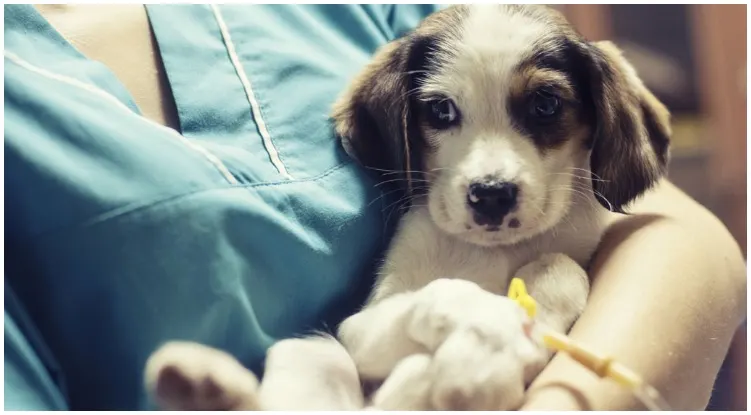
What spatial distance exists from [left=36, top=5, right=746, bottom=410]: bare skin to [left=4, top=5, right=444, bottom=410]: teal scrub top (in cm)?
4

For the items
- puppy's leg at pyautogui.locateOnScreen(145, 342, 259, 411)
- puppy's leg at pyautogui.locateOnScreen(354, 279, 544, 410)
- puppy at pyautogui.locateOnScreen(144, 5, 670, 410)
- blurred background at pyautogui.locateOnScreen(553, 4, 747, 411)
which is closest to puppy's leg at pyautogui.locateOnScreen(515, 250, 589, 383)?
puppy at pyautogui.locateOnScreen(144, 5, 670, 410)

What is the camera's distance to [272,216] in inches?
29.6

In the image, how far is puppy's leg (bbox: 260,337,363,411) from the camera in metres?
0.70

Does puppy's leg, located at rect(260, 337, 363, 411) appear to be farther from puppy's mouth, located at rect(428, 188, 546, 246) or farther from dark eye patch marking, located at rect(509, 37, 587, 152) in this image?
dark eye patch marking, located at rect(509, 37, 587, 152)

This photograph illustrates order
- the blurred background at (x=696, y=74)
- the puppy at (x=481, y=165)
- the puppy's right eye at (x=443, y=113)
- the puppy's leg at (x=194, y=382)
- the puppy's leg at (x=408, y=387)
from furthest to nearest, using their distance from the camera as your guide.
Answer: the blurred background at (x=696, y=74) → the puppy's right eye at (x=443, y=113) → the puppy at (x=481, y=165) → the puppy's leg at (x=408, y=387) → the puppy's leg at (x=194, y=382)

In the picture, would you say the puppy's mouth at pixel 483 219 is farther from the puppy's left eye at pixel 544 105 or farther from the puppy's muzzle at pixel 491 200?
the puppy's left eye at pixel 544 105

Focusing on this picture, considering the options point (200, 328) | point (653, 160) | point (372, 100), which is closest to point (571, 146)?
point (653, 160)

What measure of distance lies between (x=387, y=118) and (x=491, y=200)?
18cm

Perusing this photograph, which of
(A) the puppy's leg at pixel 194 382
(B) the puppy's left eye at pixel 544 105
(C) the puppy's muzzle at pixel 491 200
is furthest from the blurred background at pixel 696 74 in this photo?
(A) the puppy's leg at pixel 194 382

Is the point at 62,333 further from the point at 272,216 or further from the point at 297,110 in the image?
the point at 297,110

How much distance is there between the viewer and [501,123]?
2.79 ft

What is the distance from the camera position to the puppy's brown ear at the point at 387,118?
2.93ft

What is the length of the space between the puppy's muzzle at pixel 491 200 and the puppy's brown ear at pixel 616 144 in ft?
0.52

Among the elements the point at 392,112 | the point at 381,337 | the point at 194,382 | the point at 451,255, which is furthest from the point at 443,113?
the point at 194,382
